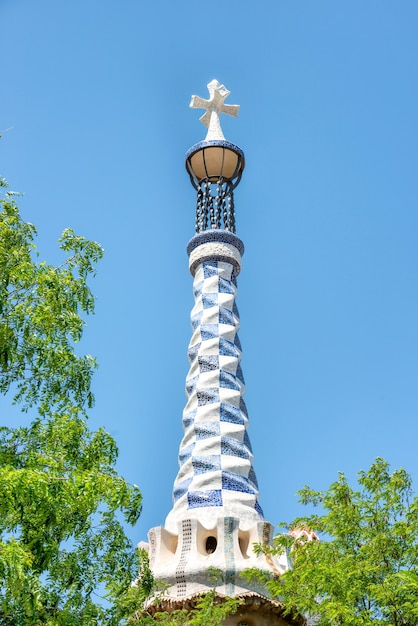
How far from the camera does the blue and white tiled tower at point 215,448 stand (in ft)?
27.7

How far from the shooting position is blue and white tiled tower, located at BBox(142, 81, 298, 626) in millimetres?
8445

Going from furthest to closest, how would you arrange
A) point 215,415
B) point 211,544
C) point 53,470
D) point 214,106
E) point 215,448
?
point 214,106
point 215,415
point 215,448
point 211,544
point 53,470

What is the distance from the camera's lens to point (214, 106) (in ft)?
44.5

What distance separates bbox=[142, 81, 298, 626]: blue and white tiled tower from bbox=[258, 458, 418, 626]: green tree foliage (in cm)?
102

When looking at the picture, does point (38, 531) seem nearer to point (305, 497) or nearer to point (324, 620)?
point (324, 620)

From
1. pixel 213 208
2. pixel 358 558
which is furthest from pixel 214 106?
pixel 358 558

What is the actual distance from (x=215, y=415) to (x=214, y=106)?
5834 millimetres

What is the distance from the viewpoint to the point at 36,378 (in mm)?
6281

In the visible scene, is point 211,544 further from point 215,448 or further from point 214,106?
point 214,106

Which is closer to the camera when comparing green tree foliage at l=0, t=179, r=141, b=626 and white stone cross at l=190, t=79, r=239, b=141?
green tree foliage at l=0, t=179, r=141, b=626

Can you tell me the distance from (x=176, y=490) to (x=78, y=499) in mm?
4578

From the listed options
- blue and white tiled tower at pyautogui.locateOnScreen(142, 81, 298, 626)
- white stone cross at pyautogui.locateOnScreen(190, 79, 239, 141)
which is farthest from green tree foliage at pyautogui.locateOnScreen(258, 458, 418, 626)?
white stone cross at pyautogui.locateOnScreen(190, 79, 239, 141)

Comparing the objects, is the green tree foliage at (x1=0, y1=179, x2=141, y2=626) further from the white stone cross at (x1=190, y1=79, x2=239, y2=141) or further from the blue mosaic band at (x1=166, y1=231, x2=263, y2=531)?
the white stone cross at (x1=190, y1=79, x2=239, y2=141)

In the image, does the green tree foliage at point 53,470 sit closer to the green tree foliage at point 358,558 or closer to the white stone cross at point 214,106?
the green tree foliage at point 358,558
